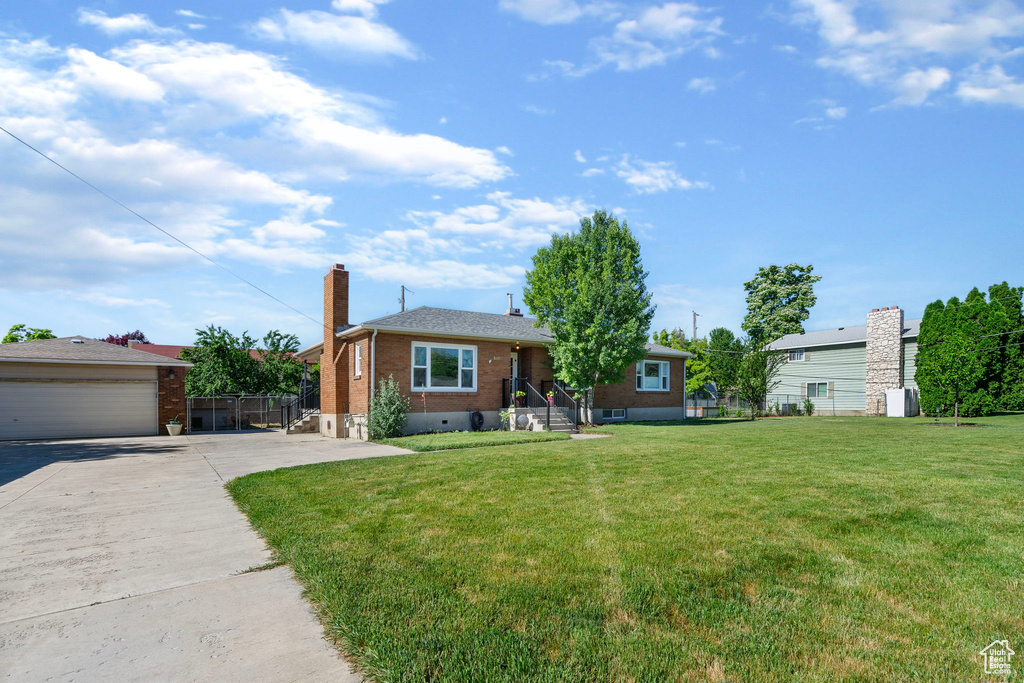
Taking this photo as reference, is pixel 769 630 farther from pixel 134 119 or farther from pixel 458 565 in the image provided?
pixel 134 119

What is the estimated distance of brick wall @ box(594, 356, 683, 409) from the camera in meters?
22.2

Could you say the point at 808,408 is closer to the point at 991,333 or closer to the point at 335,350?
the point at 991,333

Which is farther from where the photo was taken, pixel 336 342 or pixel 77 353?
pixel 77 353

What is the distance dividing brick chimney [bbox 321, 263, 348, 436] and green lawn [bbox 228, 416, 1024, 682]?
10.4 meters

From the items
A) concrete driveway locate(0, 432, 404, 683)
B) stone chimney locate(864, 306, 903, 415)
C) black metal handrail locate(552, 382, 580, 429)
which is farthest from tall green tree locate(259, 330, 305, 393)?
stone chimney locate(864, 306, 903, 415)

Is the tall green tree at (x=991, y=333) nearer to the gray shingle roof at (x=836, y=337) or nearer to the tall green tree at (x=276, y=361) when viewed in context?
the gray shingle roof at (x=836, y=337)

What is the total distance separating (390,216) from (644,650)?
15.2 m

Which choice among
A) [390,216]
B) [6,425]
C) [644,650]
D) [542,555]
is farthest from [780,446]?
[6,425]

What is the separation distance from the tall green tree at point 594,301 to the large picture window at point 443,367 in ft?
10.6

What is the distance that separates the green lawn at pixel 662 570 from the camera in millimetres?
2703

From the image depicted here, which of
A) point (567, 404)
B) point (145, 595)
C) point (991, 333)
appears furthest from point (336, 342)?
point (991, 333)

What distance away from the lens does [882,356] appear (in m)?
28.7

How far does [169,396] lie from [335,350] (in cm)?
769

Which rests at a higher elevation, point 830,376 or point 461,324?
point 461,324
